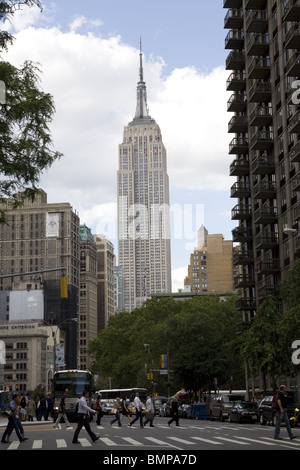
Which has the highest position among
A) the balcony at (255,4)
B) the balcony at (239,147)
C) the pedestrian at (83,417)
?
the balcony at (255,4)

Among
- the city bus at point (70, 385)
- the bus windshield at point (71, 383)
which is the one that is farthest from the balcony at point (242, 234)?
the bus windshield at point (71, 383)

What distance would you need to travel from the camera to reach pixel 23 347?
18450 cm

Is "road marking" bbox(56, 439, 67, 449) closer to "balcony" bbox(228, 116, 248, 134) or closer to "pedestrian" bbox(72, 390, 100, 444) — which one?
"pedestrian" bbox(72, 390, 100, 444)

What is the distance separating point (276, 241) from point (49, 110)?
47.7m

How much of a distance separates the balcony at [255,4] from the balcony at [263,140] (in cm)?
1287

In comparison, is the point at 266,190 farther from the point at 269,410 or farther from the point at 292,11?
the point at 269,410

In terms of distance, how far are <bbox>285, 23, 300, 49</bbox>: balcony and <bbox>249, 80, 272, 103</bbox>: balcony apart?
8.02m

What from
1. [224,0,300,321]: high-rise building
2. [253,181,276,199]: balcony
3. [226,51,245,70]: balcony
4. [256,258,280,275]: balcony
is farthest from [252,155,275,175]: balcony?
[226,51,245,70]: balcony

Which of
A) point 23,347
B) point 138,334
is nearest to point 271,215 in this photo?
point 138,334

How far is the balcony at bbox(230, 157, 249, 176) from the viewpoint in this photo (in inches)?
2921

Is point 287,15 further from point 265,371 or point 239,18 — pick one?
point 265,371

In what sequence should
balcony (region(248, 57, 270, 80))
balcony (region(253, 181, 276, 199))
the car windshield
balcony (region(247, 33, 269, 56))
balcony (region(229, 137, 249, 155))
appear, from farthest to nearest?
balcony (region(229, 137, 249, 155)), balcony (region(247, 33, 269, 56)), balcony (region(248, 57, 270, 80)), balcony (region(253, 181, 276, 199)), the car windshield

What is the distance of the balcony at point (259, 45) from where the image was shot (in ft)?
227

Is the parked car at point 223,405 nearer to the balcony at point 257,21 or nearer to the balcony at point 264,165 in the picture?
the balcony at point 264,165
